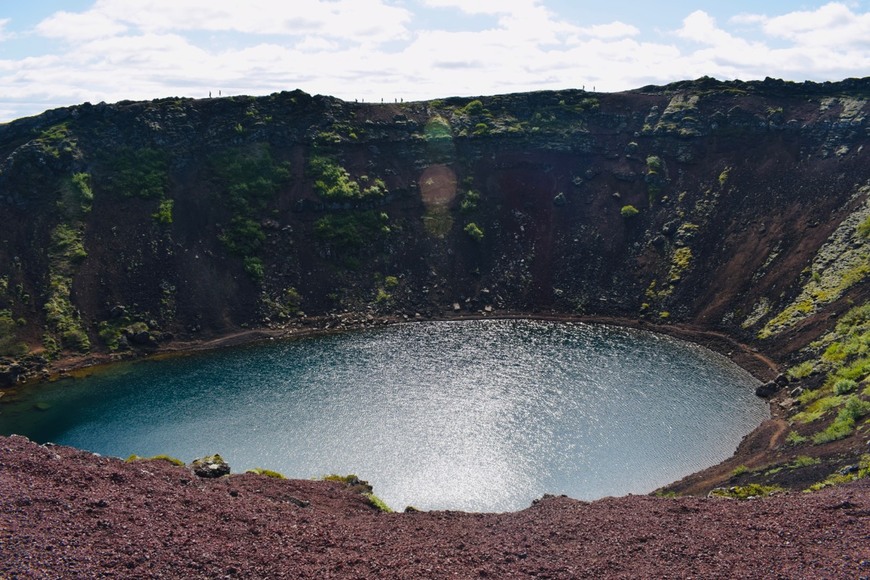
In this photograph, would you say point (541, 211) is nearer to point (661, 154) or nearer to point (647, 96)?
point (661, 154)

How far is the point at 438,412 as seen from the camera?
223ft

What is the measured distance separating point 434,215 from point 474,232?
8.54 meters

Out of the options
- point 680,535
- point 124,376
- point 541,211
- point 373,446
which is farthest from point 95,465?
point 541,211

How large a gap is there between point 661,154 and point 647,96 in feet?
51.3

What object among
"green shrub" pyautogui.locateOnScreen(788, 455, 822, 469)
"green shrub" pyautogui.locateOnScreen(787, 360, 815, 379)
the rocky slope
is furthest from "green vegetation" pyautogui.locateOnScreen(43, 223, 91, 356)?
"green shrub" pyautogui.locateOnScreen(787, 360, 815, 379)

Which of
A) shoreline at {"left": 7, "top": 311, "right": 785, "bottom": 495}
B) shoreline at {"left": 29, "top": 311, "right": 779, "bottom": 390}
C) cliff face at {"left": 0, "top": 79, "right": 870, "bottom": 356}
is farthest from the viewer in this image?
cliff face at {"left": 0, "top": 79, "right": 870, "bottom": 356}

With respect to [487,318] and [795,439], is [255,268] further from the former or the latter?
[795,439]

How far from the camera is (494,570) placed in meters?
30.6

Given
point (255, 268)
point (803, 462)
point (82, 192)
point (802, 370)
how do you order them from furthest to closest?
point (255, 268) < point (82, 192) < point (802, 370) < point (803, 462)

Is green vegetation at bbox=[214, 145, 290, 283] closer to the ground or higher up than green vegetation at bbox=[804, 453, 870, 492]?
higher up

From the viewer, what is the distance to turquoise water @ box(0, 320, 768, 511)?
5759 cm

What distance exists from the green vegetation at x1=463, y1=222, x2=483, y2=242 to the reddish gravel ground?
7429cm

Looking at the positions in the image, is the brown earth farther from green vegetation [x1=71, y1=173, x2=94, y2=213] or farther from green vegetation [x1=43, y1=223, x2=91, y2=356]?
green vegetation [x1=71, y1=173, x2=94, y2=213]

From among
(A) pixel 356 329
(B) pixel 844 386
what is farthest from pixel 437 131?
(B) pixel 844 386
